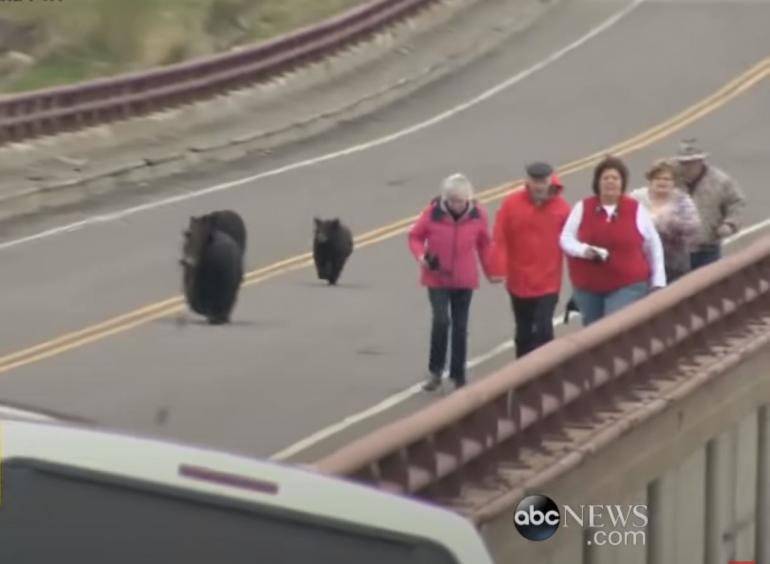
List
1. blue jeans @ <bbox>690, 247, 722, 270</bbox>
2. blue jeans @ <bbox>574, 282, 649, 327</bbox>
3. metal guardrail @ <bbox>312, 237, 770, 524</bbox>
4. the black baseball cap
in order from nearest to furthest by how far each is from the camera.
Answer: metal guardrail @ <bbox>312, 237, 770, 524</bbox>
blue jeans @ <bbox>574, 282, 649, 327</bbox>
the black baseball cap
blue jeans @ <bbox>690, 247, 722, 270</bbox>

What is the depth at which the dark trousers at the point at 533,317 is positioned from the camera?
12.9m

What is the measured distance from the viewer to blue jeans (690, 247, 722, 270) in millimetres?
13420

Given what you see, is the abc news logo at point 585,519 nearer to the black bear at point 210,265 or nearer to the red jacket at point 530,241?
the red jacket at point 530,241

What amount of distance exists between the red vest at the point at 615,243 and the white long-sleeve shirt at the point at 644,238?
0.08 ft

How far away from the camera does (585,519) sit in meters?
10.1

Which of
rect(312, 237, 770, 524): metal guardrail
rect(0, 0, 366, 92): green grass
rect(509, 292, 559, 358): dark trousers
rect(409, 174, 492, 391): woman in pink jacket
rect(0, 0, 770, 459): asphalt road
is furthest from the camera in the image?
rect(0, 0, 366, 92): green grass

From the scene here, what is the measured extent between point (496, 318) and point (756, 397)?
4430mm

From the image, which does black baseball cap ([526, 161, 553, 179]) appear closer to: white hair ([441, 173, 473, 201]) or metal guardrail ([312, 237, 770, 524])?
white hair ([441, 173, 473, 201])

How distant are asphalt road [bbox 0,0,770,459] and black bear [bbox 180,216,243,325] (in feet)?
1.03

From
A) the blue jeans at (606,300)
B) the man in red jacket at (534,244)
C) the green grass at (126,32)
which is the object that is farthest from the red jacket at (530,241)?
the green grass at (126,32)

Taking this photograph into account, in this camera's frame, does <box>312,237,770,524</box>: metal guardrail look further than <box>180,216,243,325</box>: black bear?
No

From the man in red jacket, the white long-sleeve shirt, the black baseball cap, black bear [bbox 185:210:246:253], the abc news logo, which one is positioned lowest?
the abc news logo

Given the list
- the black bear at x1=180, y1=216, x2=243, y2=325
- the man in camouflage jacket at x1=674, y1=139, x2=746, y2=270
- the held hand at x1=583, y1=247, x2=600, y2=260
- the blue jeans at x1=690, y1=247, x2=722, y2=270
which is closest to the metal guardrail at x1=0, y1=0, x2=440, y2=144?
the black bear at x1=180, y1=216, x2=243, y2=325

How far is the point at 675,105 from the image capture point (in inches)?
1264
